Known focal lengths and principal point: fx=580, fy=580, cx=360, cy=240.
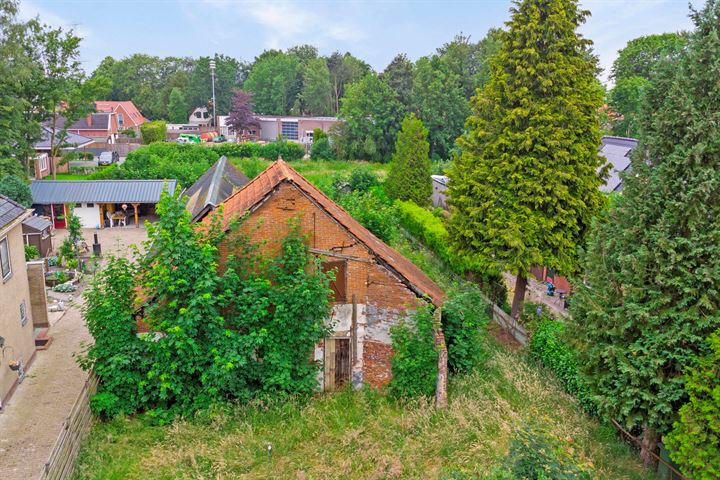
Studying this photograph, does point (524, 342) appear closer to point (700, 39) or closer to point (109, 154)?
point (700, 39)

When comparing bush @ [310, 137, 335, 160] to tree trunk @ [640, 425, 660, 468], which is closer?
tree trunk @ [640, 425, 660, 468]

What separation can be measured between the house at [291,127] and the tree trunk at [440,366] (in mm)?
60968

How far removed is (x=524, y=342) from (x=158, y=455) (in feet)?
37.9

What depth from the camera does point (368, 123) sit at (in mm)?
55156

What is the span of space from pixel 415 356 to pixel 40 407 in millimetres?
9717

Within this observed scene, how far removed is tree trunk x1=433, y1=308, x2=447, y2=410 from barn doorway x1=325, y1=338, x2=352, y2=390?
227 cm

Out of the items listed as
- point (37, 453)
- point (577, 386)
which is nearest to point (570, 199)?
point (577, 386)

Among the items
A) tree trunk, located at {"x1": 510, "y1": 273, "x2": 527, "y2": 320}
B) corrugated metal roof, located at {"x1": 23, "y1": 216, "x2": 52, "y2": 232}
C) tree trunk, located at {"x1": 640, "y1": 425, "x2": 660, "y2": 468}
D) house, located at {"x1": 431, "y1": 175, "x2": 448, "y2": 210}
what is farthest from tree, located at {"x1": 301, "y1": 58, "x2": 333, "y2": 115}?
tree trunk, located at {"x1": 640, "y1": 425, "x2": 660, "y2": 468}

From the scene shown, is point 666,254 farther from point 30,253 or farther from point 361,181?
point 361,181

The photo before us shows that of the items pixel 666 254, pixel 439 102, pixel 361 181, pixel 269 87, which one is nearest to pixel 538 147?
pixel 666 254

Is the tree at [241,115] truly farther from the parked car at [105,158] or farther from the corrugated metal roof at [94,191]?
the corrugated metal roof at [94,191]

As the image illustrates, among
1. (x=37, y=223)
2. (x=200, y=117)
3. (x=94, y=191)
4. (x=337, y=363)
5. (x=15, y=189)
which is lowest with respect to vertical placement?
(x=337, y=363)

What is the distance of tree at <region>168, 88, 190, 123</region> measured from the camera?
86188mm

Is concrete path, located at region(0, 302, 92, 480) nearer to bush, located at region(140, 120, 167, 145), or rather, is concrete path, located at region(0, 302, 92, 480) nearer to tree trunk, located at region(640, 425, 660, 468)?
tree trunk, located at region(640, 425, 660, 468)
